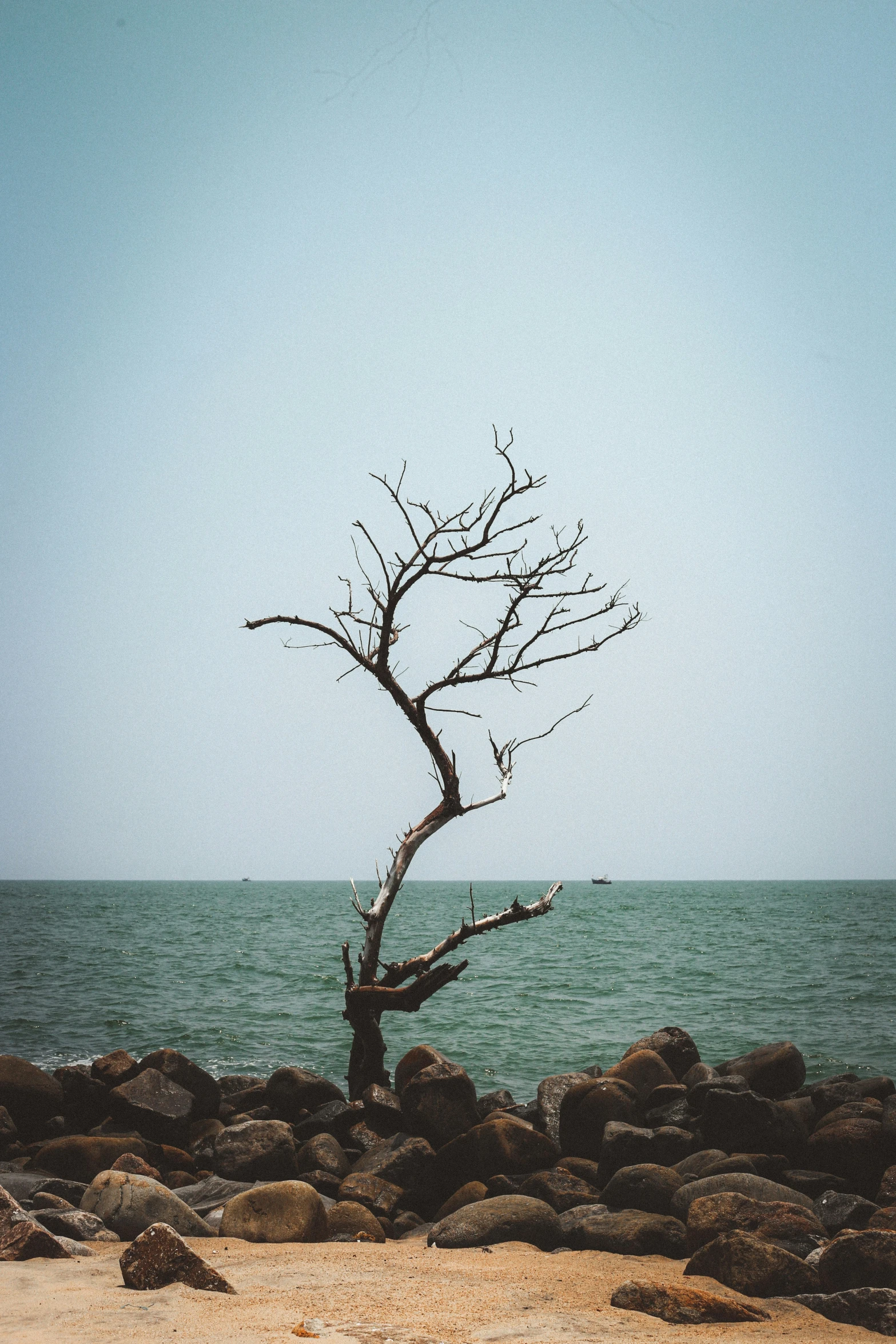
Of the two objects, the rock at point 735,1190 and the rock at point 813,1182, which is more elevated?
the rock at point 735,1190

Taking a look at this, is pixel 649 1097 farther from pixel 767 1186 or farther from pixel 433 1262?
pixel 433 1262

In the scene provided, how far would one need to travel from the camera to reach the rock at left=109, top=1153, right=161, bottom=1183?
28.0ft

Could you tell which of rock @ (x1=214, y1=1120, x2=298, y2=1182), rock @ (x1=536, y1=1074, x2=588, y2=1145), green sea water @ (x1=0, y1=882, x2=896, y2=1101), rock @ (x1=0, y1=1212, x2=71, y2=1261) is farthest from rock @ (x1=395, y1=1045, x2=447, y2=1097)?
rock @ (x1=0, y1=1212, x2=71, y2=1261)

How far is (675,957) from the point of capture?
3325 centimetres

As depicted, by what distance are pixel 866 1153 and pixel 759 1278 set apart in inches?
129

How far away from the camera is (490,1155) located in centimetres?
873

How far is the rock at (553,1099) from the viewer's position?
977 centimetres

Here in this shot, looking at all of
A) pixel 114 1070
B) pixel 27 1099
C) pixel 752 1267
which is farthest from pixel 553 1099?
pixel 27 1099

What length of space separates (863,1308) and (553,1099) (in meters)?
5.28

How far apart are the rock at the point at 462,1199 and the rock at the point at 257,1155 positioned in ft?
4.68

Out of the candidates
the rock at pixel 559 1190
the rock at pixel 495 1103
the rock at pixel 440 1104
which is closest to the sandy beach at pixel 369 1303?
the rock at pixel 559 1190

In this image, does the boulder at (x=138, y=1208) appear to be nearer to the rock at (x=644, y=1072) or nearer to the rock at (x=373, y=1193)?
the rock at (x=373, y=1193)

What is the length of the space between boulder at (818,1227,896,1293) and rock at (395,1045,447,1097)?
5376 mm

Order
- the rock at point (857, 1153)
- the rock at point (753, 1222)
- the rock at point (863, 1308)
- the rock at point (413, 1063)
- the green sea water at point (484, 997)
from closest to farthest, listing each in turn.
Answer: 1. the rock at point (863, 1308)
2. the rock at point (753, 1222)
3. the rock at point (857, 1153)
4. the rock at point (413, 1063)
5. the green sea water at point (484, 997)
